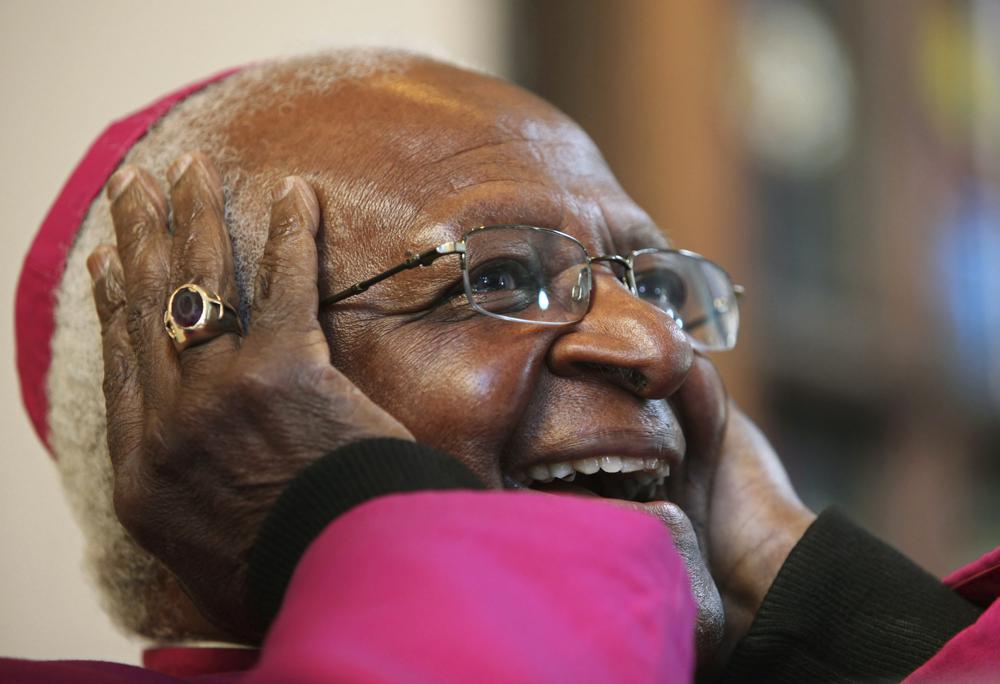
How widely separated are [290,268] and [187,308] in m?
0.10

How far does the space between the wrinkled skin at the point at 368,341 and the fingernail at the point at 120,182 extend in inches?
0.5

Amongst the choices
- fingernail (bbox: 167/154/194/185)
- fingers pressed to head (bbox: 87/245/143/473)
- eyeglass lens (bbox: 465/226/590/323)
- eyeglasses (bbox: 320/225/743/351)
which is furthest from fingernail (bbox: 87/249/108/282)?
eyeglass lens (bbox: 465/226/590/323)

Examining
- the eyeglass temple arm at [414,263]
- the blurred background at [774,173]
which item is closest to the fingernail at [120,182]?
the eyeglass temple arm at [414,263]

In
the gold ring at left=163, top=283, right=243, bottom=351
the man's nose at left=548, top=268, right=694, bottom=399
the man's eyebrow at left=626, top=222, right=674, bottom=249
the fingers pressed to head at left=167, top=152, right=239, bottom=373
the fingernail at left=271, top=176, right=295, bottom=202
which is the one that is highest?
the fingernail at left=271, top=176, right=295, bottom=202

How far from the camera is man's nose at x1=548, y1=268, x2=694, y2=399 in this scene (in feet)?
3.88

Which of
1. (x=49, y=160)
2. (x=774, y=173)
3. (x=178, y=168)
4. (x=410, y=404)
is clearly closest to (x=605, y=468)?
(x=410, y=404)

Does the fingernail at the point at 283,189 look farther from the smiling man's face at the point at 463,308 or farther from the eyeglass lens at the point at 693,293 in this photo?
the eyeglass lens at the point at 693,293

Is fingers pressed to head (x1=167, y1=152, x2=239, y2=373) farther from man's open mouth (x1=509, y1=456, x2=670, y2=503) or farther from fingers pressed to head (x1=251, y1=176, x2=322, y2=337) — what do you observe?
man's open mouth (x1=509, y1=456, x2=670, y2=503)

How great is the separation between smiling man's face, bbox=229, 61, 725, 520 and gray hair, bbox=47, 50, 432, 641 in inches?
1.6

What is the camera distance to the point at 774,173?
138 inches

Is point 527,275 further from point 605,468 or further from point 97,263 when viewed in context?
point 97,263

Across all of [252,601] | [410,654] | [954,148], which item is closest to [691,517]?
[252,601]

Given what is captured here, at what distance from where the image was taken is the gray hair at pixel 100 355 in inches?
52.7

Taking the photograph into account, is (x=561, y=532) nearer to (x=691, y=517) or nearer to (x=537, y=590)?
(x=537, y=590)
